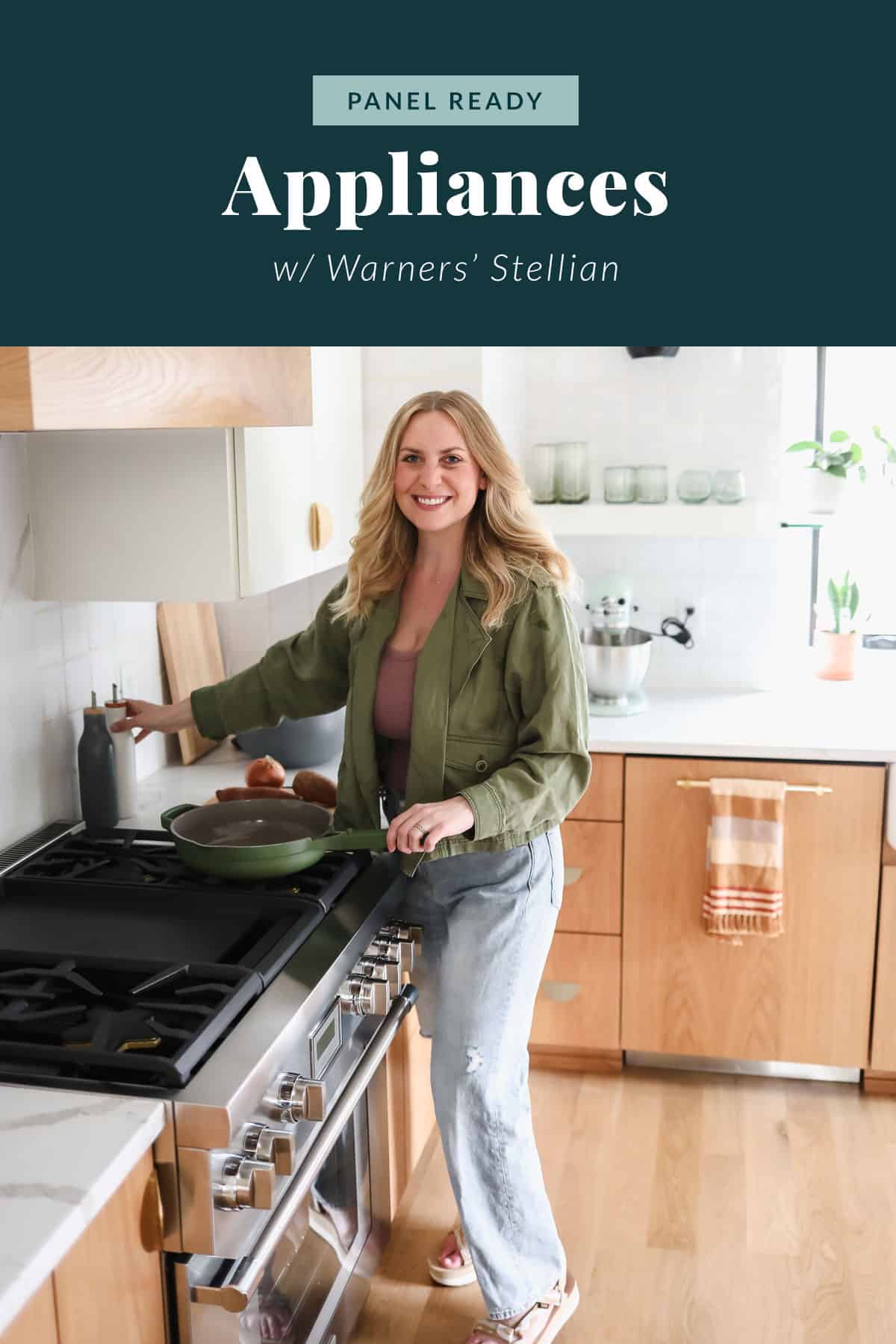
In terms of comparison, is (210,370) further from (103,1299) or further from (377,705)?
(103,1299)

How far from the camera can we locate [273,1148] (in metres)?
1.40

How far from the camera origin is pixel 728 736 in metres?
2.81

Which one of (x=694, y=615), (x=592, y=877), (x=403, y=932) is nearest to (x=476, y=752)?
(x=403, y=932)

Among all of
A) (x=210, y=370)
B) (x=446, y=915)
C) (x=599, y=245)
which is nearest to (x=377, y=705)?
(x=446, y=915)

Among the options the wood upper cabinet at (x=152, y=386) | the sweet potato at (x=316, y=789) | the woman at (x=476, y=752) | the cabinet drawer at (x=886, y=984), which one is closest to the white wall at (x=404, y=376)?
the wood upper cabinet at (x=152, y=386)

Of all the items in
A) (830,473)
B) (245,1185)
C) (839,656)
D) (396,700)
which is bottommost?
(245,1185)

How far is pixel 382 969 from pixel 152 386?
0.87 metres

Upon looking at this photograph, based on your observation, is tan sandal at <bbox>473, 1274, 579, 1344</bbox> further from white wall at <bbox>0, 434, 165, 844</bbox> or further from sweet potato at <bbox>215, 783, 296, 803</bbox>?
white wall at <bbox>0, 434, 165, 844</bbox>

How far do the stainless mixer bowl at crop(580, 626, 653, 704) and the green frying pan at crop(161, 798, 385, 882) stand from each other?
107 centimetres

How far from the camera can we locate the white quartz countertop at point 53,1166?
106 cm

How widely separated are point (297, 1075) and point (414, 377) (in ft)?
5.52

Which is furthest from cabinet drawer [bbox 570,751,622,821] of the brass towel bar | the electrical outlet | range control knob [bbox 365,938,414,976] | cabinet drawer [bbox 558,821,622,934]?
range control knob [bbox 365,938,414,976]

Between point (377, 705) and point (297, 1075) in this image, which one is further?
point (377, 705)

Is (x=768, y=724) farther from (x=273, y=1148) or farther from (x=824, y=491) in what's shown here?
(x=273, y=1148)
